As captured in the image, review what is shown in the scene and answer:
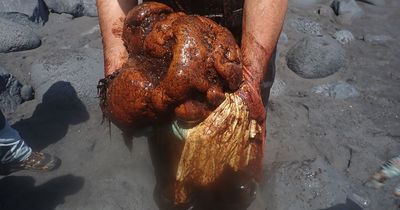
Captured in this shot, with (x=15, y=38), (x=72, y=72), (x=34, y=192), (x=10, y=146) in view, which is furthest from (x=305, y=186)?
(x=15, y=38)

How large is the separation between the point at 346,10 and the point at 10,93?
5010mm

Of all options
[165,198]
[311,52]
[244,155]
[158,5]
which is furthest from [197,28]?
[311,52]

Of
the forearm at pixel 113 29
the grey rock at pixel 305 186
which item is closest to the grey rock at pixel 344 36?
the grey rock at pixel 305 186

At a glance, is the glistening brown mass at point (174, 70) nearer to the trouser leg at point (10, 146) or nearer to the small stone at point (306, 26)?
the trouser leg at point (10, 146)

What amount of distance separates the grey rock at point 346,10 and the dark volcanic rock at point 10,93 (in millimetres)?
4668

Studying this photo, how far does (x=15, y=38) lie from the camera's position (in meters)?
4.76

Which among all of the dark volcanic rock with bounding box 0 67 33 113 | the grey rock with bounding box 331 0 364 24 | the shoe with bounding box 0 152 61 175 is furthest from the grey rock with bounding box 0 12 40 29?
the grey rock with bounding box 331 0 364 24

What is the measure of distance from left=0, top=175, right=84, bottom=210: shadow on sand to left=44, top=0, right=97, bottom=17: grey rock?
3.19 m

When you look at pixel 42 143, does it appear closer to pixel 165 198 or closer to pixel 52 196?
pixel 52 196

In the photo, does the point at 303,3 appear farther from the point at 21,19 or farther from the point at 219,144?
the point at 219,144

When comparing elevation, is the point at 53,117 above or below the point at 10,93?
below

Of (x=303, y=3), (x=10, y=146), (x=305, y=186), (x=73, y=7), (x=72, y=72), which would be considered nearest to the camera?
(x=305, y=186)

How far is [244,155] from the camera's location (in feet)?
7.20

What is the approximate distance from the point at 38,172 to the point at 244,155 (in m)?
2.12
